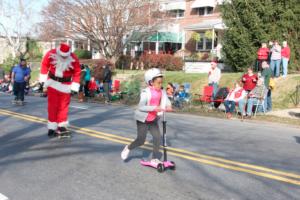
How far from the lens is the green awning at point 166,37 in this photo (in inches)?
1572

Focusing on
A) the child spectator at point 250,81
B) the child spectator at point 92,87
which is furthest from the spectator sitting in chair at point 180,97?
the child spectator at point 92,87

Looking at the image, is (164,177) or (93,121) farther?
(93,121)

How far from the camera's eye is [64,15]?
112 feet

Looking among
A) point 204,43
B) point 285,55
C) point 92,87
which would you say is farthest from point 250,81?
point 204,43

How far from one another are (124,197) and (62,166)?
6.19 feet

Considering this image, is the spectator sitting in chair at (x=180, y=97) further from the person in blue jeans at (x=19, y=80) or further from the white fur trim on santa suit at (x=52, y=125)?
the white fur trim on santa suit at (x=52, y=125)

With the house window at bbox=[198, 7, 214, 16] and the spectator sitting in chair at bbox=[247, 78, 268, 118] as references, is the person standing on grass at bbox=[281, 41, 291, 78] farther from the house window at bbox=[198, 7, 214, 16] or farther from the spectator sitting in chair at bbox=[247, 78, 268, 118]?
the house window at bbox=[198, 7, 214, 16]

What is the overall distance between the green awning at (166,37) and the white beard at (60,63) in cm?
2995

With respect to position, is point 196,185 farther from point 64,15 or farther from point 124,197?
point 64,15

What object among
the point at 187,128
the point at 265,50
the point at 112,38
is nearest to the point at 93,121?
the point at 187,128

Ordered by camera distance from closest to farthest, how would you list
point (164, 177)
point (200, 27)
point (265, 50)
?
1. point (164, 177)
2. point (265, 50)
3. point (200, 27)

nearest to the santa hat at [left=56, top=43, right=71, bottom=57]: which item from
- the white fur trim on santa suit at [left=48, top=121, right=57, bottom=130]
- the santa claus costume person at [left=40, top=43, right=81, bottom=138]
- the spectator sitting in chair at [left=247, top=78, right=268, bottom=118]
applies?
the santa claus costume person at [left=40, top=43, right=81, bottom=138]

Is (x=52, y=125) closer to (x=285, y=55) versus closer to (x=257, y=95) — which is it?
(x=257, y=95)

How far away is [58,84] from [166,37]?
32120mm
